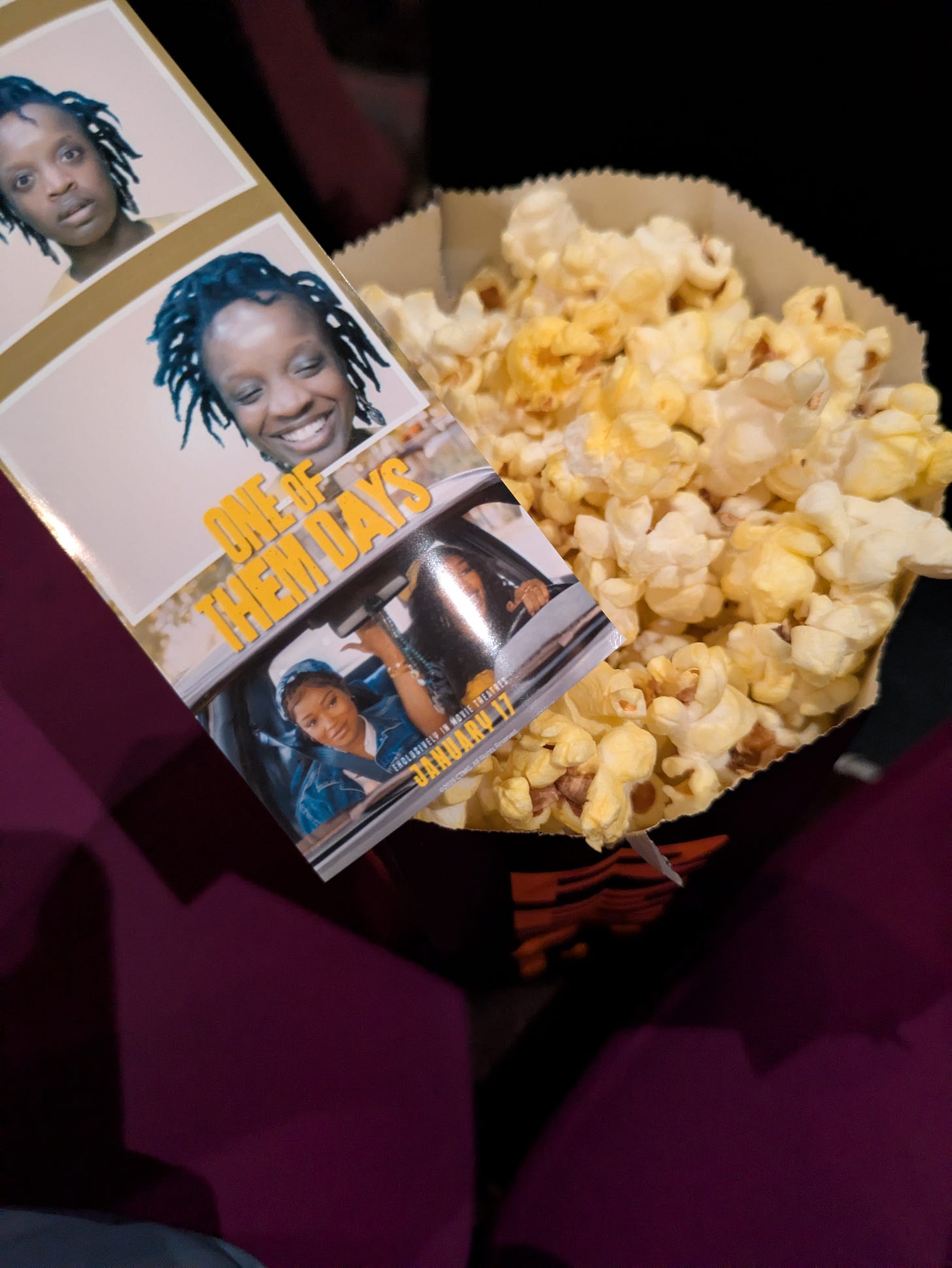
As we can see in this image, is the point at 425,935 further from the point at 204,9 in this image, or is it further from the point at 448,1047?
the point at 204,9

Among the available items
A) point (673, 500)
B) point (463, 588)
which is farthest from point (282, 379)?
point (673, 500)

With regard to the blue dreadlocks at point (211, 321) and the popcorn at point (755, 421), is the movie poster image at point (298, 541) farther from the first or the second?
the popcorn at point (755, 421)

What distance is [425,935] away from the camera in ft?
2.31

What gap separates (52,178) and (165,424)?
13 centimetres

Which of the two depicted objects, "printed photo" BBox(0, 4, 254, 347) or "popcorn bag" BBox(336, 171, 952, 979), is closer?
"printed photo" BBox(0, 4, 254, 347)

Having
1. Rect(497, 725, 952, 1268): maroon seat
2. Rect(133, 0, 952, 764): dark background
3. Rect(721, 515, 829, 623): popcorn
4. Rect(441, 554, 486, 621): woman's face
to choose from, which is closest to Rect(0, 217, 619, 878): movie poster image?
Rect(441, 554, 486, 621): woman's face

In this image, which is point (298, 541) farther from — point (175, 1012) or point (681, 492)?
point (175, 1012)

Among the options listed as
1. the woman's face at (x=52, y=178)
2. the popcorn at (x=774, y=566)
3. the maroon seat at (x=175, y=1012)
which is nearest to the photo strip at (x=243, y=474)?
the woman's face at (x=52, y=178)

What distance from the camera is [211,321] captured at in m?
0.39

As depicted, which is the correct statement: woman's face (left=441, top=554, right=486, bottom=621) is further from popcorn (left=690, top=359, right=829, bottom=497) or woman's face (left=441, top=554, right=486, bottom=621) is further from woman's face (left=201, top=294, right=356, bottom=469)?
popcorn (left=690, top=359, right=829, bottom=497)

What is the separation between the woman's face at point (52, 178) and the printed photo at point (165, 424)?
4 cm

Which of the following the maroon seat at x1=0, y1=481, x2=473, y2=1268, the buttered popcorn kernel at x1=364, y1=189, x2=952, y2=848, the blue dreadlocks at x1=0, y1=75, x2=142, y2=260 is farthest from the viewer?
the maroon seat at x1=0, y1=481, x2=473, y2=1268

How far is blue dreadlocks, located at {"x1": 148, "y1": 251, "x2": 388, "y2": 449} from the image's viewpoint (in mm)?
389

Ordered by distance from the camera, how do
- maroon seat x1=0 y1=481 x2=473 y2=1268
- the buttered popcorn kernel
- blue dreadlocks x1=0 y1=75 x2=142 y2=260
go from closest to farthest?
blue dreadlocks x1=0 y1=75 x2=142 y2=260
the buttered popcorn kernel
maroon seat x1=0 y1=481 x2=473 y2=1268
